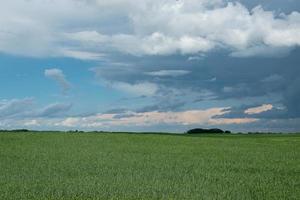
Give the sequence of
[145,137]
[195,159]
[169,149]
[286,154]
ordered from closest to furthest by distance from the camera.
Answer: [195,159] < [286,154] < [169,149] < [145,137]

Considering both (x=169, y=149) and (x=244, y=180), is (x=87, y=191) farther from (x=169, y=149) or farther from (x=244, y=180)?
(x=169, y=149)

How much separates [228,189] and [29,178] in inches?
314

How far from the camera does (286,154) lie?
113 feet

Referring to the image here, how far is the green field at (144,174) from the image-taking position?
17531mm

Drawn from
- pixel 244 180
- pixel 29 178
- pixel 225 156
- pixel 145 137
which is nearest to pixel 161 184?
pixel 244 180

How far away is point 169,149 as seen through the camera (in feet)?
122

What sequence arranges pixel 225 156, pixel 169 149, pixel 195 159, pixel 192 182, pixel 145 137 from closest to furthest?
pixel 192 182 < pixel 195 159 < pixel 225 156 < pixel 169 149 < pixel 145 137

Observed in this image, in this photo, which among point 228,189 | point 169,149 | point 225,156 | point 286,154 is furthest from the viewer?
point 169,149

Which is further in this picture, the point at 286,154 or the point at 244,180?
the point at 286,154

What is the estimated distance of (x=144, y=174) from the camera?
22.3 meters

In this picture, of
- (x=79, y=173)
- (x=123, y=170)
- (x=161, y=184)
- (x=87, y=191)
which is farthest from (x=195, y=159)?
(x=87, y=191)

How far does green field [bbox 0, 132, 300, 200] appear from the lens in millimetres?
17531

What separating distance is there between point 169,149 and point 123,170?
45.1ft

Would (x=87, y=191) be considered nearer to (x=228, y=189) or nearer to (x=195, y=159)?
(x=228, y=189)
